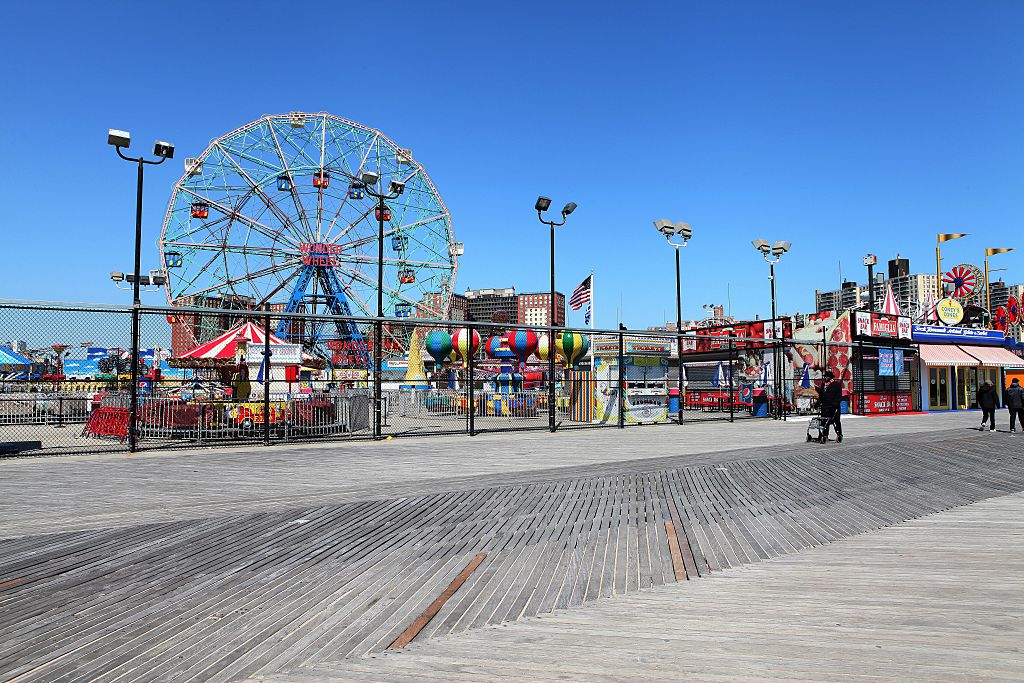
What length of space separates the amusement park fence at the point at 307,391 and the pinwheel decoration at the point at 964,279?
24.1 metres

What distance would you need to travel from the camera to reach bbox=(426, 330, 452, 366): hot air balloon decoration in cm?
3203

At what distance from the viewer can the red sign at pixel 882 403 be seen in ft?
95.5

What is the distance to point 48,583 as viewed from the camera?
526 centimetres

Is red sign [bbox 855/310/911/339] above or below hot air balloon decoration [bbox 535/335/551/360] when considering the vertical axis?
above

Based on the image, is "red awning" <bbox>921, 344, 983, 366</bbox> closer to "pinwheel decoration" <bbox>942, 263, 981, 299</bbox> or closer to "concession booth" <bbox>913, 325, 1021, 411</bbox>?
"concession booth" <bbox>913, 325, 1021, 411</bbox>

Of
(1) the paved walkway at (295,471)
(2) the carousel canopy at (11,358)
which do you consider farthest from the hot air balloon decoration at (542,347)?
(2) the carousel canopy at (11,358)

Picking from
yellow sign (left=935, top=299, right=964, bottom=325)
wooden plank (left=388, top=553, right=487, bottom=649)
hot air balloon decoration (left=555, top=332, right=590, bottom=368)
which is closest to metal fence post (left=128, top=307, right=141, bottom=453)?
wooden plank (left=388, top=553, right=487, bottom=649)

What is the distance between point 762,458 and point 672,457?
159 cm

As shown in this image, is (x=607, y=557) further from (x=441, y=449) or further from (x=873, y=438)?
(x=873, y=438)

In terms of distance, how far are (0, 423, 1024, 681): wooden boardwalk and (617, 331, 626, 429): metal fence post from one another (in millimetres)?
9188

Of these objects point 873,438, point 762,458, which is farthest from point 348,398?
point 873,438

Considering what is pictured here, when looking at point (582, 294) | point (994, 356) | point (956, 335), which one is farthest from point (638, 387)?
point (994, 356)

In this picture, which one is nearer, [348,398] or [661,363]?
[348,398]

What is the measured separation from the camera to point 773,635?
4.24 metres
